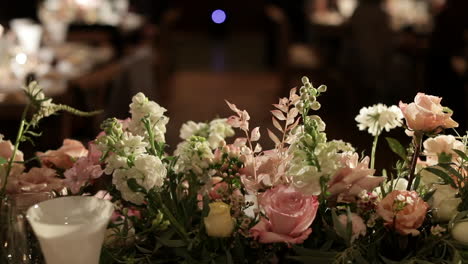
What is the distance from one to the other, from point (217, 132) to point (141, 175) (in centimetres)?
24

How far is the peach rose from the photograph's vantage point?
1.18 m

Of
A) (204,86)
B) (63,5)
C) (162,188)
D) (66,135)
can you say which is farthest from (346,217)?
(204,86)


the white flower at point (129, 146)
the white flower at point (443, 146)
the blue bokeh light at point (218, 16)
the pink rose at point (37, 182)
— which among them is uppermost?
the white flower at point (129, 146)

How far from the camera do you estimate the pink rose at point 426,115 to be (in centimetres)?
93

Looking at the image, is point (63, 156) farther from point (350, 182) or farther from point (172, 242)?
point (350, 182)

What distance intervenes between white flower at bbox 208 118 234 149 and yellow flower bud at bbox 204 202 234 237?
19 centimetres

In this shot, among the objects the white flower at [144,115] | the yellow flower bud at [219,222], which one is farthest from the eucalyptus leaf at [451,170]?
the white flower at [144,115]

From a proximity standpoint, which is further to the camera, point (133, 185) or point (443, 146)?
point (443, 146)

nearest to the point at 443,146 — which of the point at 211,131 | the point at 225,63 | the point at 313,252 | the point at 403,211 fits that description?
the point at 403,211

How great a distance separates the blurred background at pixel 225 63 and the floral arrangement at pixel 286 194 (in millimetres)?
1563

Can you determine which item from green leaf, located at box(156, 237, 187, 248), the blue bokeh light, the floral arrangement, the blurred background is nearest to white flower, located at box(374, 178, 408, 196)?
the floral arrangement

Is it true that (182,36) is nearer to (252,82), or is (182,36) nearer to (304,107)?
(252,82)

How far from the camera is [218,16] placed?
996 cm

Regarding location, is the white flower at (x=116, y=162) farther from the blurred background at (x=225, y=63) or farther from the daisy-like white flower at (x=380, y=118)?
the blurred background at (x=225, y=63)
